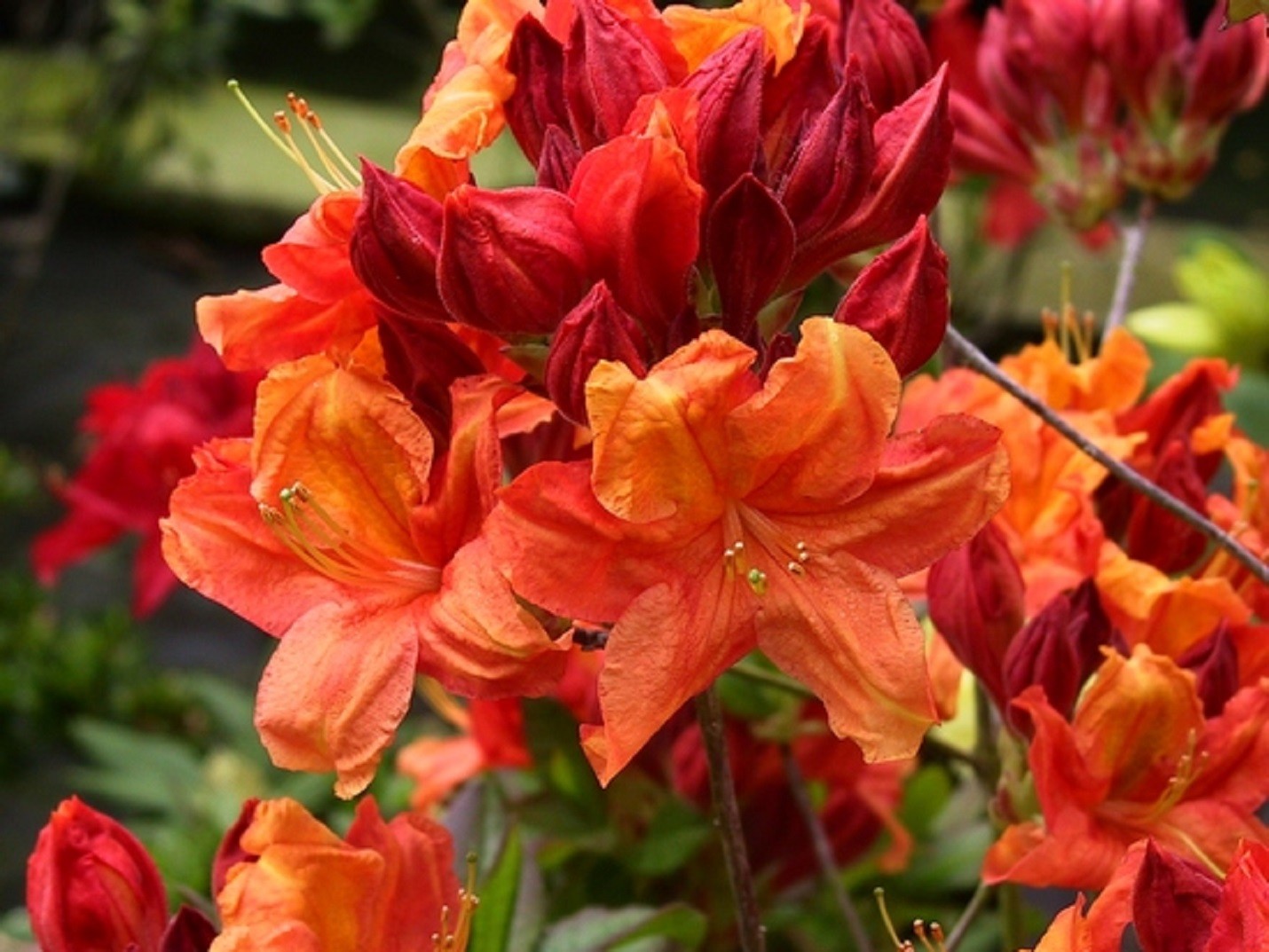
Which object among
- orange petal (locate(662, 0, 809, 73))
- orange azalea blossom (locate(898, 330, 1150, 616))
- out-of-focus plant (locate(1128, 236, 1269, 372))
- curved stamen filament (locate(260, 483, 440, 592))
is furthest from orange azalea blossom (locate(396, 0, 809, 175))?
out-of-focus plant (locate(1128, 236, 1269, 372))

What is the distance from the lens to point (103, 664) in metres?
2.15

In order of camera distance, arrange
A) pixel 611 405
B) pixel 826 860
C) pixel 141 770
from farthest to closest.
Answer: pixel 141 770 < pixel 826 860 < pixel 611 405

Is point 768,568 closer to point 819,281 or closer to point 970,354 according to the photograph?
point 970,354

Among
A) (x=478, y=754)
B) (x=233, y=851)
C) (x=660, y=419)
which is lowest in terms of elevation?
(x=478, y=754)

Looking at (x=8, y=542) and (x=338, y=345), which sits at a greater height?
(x=338, y=345)

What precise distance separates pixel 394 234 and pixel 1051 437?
356 millimetres

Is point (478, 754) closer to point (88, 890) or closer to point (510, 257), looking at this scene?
point (88, 890)

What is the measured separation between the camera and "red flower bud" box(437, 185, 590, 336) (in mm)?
516

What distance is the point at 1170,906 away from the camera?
0.50 meters

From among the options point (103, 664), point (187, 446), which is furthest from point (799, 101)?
point (103, 664)

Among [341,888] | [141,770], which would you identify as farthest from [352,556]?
[141,770]

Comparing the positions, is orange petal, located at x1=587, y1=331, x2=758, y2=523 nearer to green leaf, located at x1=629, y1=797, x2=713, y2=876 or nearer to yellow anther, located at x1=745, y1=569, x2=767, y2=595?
yellow anther, located at x1=745, y1=569, x2=767, y2=595

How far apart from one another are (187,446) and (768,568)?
86 centimetres

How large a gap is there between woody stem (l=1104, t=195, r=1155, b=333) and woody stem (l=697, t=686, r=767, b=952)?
420 mm
